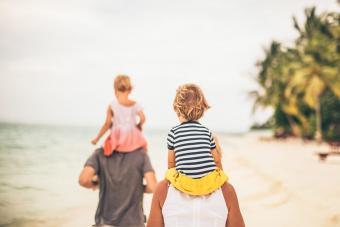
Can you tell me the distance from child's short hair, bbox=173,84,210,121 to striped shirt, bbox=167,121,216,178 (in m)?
0.06

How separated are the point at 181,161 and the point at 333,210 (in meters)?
3.47

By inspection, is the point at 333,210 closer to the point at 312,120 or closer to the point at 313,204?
the point at 313,204

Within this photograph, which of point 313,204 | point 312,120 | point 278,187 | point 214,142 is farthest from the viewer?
point 312,120

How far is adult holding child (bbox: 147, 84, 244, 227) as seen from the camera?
7.09 feet

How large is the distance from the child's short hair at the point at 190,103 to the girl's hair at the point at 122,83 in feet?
6.20

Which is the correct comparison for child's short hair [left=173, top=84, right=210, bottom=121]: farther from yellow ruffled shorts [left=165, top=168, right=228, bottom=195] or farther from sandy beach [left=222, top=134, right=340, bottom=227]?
sandy beach [left=222, top=134, right=340, bottom=227]

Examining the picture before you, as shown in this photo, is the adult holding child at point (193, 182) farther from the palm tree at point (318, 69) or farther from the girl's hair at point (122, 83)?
the palm tree at point (318, 69)

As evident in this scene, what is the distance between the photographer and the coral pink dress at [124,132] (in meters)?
4.05

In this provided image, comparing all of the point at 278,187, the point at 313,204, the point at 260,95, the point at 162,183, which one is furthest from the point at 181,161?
the point at 260,95

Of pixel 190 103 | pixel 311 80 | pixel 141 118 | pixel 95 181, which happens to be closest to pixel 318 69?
pixel 311 80

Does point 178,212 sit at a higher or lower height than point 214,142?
lower

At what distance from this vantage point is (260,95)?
36188mm

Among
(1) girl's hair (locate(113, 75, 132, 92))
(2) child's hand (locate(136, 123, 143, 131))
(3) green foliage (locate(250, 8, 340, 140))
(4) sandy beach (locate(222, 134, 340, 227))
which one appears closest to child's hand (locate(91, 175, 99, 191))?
(2) child's hand (locate(136, 123, 143, 131))

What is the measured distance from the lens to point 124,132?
4102mm
